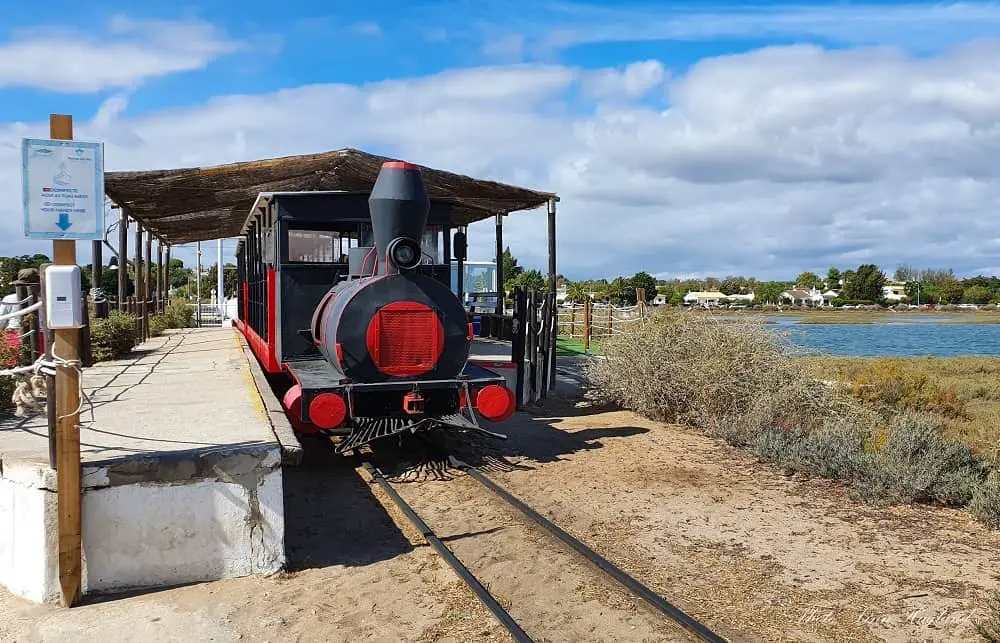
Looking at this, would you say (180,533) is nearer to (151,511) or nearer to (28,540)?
(151,511)

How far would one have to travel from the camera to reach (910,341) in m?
40.4

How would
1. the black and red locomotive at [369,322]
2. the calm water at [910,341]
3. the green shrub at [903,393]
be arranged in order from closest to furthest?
the black and red locomotive at [369,322] → the green shrub at [903,393] → the calm water at [910,341]

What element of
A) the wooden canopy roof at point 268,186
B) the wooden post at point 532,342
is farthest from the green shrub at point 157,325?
the wooden post at point 532,342

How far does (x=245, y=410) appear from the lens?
671 centimetres

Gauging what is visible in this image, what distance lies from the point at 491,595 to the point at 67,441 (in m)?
2.52

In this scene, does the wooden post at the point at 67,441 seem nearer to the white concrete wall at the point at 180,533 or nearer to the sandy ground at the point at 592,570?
the white concrete wall at the point at 180,533

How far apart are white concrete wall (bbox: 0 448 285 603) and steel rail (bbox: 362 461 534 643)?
106 centimetres

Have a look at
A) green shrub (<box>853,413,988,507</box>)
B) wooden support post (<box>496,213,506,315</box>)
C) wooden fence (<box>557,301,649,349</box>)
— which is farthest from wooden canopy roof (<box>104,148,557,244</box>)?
wooden fence (<box>557,301,649,349</box>)

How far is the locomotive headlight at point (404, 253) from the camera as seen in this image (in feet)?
23.3

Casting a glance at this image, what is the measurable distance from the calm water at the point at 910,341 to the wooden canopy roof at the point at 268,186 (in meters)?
14.4

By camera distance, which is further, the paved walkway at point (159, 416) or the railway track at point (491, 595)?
the paved walkway at point (159, 416)

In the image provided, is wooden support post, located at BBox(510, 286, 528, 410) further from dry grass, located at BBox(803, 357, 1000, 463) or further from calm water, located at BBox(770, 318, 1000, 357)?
calm water, located at BBox(770, 318, 1000, 357)

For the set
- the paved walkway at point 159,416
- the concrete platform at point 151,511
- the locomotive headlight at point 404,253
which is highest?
the locomotive headlight at point 404,253

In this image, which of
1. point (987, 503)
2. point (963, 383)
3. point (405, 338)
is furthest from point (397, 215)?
point (963, 383)
